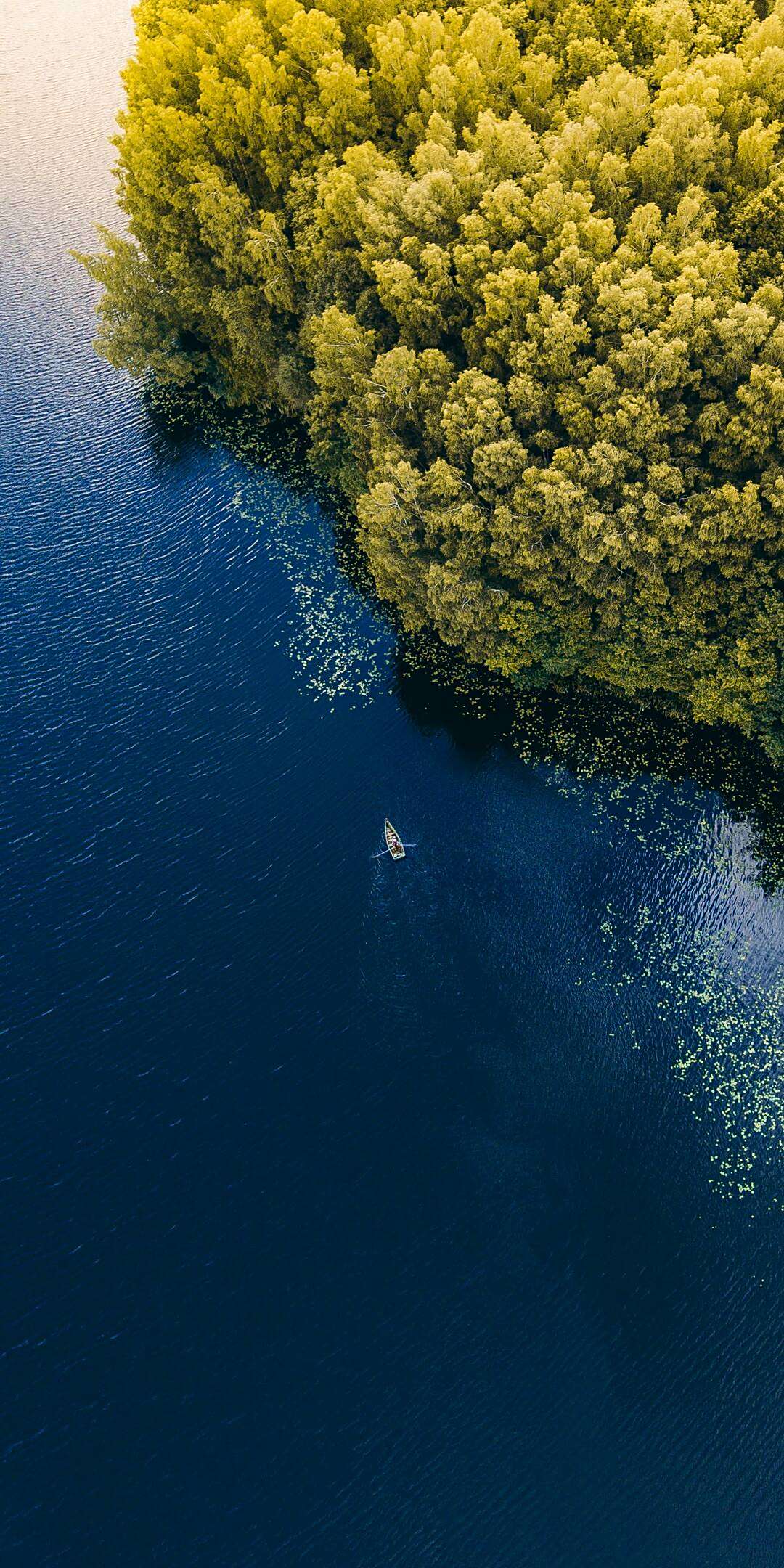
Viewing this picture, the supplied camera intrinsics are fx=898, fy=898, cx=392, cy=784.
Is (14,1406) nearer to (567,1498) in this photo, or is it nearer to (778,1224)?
(567,1498)

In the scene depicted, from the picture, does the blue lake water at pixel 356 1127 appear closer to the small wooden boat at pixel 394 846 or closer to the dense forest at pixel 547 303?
the small wooden boat at pixel 394 846

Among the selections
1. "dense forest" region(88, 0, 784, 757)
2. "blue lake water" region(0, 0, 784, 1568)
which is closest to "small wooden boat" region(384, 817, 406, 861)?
"blue lake water" region(0, 0, 784, 1568)

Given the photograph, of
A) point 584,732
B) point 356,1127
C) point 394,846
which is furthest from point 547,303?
point 356,1127

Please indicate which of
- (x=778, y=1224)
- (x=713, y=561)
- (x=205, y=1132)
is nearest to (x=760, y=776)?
(x=713, y=561)

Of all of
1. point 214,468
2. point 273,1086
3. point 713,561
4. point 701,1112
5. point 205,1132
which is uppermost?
point 713,561

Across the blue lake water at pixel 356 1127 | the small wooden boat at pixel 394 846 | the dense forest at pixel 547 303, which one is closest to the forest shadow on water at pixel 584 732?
the blue lake water at pixel 356 1127
